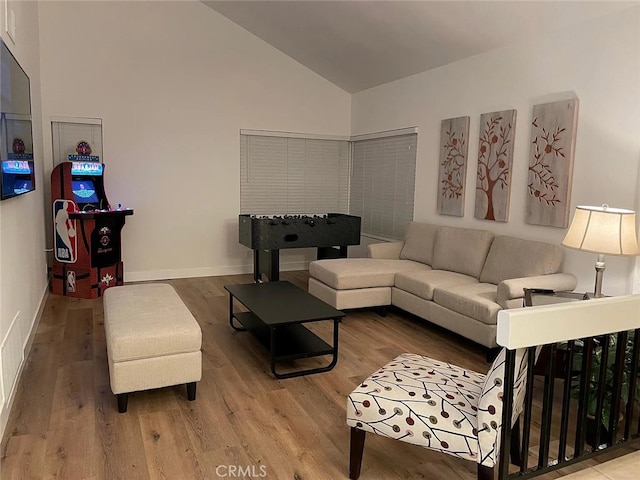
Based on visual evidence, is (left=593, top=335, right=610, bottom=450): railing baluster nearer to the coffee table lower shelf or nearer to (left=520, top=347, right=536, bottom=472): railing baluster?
(left=520, top=347, right=536, bottom=472): railing baluster

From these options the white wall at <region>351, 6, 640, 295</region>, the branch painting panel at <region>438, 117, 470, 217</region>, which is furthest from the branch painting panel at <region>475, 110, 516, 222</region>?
the branch painting panel at <region>438, 117, 470, 217</region>

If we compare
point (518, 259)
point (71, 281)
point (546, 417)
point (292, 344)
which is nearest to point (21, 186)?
point (292, 344)

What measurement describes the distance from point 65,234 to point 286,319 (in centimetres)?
323

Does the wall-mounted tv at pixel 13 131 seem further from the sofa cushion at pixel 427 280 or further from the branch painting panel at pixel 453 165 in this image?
the branch painting panel at pixel 453 165

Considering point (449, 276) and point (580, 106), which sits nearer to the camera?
point (580, 106)

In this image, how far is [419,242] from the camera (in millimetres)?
5418

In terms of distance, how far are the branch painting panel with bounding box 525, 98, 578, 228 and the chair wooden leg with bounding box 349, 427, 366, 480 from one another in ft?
8.92

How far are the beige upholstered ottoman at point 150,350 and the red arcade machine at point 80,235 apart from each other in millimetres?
2467

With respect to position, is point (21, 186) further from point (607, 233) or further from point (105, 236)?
point (607, 233)

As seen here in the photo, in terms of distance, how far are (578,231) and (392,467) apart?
188 cm

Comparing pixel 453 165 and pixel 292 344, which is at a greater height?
pixel 453 165

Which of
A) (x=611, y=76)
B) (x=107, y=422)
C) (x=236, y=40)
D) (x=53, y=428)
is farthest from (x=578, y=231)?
(x=236, y=40)

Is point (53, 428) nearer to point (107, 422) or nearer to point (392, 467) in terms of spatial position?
point (107, 422)

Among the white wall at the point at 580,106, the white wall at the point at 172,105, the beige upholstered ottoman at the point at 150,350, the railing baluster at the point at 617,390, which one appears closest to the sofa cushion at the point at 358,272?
the white wall at the point at 580,106
